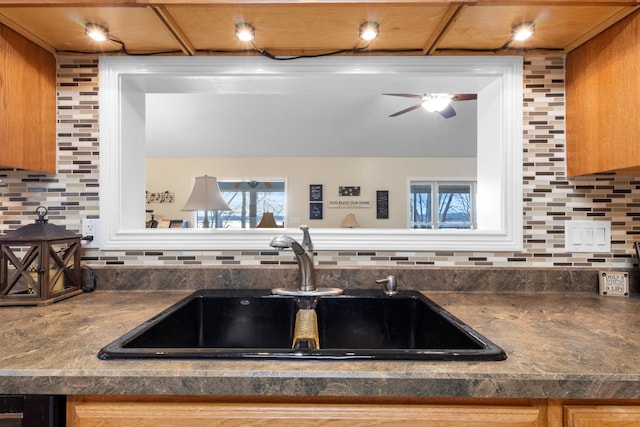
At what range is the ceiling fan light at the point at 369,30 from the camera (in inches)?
42.2

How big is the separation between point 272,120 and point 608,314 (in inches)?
203

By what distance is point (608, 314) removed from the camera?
3.26 feet

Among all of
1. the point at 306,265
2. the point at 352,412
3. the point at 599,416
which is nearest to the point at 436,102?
the point at 306,265

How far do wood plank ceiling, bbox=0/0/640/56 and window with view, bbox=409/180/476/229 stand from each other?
5573mm

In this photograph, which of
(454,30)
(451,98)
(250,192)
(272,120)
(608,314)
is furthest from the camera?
(250,192)

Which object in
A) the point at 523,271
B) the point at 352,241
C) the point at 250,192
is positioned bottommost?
the point at 523,271

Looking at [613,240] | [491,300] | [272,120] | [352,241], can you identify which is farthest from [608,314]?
[272,120]

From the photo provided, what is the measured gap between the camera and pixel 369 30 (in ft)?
3.60

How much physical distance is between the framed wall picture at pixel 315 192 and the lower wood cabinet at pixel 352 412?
19.8 feet

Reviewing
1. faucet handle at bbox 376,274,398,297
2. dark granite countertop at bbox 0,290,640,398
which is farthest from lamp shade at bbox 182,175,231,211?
dark granite countertop at bbox 0,290,640,398

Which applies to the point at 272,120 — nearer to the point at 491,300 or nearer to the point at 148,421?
the point at 491,300

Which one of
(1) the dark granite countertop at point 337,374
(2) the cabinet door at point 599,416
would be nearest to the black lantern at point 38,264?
(1) the dark granite countertop at point 337,374

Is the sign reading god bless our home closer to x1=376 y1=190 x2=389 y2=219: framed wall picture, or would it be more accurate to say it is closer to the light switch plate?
x1=376 y1=190 x2=389 y2=219: framed wall picture

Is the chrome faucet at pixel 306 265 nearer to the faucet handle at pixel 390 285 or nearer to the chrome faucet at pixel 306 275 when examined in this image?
the chrome faucet at pixel 306 275
